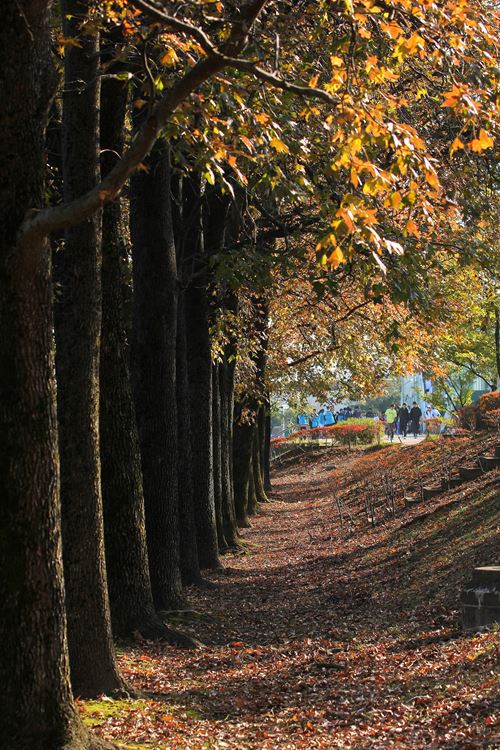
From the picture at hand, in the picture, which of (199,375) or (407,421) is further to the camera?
(407,421)

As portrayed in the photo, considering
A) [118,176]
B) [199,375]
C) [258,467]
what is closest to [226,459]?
[199,375]

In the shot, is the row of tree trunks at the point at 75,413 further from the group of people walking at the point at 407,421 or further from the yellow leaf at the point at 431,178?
the group of people walking at the point at 407,421

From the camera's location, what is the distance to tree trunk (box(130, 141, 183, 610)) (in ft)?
43.2

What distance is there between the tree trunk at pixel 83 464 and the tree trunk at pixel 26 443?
200 cm

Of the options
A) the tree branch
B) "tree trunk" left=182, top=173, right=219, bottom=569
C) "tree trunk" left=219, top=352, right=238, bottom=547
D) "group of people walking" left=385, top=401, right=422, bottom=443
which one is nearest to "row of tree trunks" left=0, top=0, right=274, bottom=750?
the tree branch

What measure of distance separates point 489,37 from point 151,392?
6.53 metres

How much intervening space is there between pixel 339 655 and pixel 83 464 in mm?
4107

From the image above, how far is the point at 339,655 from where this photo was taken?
11047 millimetres

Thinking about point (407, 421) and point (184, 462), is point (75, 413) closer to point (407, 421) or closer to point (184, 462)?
point (184, 462)

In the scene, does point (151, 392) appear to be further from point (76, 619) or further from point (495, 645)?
point (495, 645)

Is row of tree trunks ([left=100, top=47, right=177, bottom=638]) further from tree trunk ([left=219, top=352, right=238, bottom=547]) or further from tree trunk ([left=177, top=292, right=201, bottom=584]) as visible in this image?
tree trunk ([left=219, top=352, right=238, bottom=547])

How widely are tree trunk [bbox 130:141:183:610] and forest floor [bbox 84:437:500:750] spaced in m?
1.39

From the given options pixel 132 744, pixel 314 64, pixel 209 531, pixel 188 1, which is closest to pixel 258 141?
pixel 188 1

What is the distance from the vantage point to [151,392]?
518 inches
